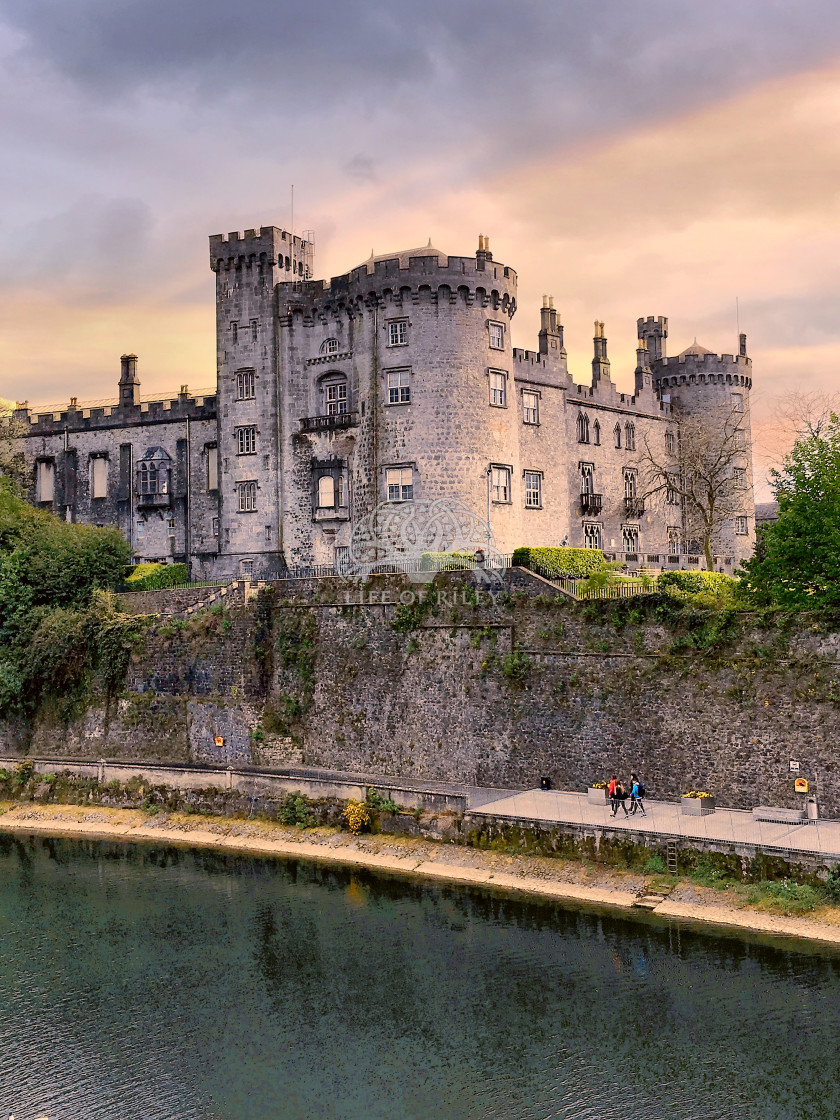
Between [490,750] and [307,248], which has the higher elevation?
[307,248]

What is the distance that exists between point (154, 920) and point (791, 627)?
18.3 metres

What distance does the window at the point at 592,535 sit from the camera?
2067 inches

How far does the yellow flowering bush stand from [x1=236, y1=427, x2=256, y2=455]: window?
21.6 meters

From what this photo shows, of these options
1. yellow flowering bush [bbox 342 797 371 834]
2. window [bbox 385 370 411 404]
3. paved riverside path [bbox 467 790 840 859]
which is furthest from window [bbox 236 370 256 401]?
paved riverside path [bbox 467 790 840 859]

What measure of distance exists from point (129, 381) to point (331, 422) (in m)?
16.5

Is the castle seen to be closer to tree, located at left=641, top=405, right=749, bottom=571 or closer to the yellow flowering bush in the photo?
tree, located at left=641, top=405, right=749, bottom=571

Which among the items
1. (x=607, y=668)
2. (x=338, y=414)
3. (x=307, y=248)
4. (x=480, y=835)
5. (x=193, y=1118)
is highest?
(x=307, y=248)

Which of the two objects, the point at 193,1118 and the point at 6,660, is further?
the point at 6,660

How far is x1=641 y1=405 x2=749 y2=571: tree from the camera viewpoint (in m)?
56.5

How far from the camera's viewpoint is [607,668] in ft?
104

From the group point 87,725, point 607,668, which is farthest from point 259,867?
point 87,725

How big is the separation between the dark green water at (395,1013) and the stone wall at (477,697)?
605 centimetres

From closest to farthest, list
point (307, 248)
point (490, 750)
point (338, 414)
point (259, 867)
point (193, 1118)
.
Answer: point (193, 1118) < point (259, 867) < point (490, 750) < point (338, 414) < point (307, 248)

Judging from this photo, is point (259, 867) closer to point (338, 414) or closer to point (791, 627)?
point (791, 627)
